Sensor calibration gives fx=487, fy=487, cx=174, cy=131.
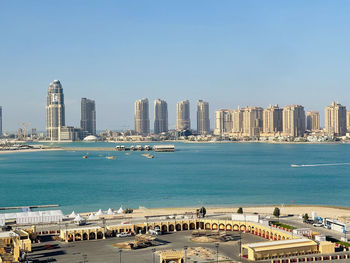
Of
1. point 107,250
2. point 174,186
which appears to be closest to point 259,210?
point 107,250

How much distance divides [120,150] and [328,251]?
6293 inches

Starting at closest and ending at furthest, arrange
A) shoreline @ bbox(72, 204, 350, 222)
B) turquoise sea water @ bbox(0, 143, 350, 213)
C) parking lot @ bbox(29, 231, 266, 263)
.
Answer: parking lot @ bbox(29, 231, 266, 263)
shoreline @ bbox(72, 204, 350, 222)
turquoise sea water @ bbox(0, 143, 350, 213)

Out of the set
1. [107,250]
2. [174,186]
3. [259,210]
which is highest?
[107,250]

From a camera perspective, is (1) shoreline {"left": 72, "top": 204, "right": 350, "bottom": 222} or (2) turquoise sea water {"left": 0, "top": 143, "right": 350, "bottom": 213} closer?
(1) shoreline {"left": 72, "top": 204, "right": 350, "bottom": 222}

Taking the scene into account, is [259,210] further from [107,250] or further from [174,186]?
[174,186]

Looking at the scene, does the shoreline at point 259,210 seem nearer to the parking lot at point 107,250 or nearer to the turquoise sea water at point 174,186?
Answer: the turquoise sea water at point 174,186

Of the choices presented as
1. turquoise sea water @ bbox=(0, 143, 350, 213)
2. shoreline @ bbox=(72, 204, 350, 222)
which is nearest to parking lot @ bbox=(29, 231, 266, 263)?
shoreline @ bbox=(72, 204, 350, 222)

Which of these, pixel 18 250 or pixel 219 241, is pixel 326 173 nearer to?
pixel 219 241

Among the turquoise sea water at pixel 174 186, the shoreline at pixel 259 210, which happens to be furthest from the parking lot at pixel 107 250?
the turquoise sea water at pixel 174 186

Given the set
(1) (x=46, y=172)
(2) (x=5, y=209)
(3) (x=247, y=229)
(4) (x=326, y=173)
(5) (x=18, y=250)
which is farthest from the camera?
(1) (x=46, y=172)

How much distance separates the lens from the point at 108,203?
5888cm

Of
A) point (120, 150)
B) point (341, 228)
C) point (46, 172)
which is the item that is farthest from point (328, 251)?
point (120, 150)

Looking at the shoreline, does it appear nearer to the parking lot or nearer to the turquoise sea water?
the turquoise sea water

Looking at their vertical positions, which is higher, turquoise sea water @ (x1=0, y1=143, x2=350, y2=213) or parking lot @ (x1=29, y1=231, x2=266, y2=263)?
parking lot @ (x1=29, y1=231, x2=266, y2=263)
